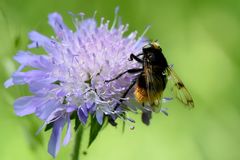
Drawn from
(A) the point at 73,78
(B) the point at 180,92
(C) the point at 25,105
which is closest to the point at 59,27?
(A) the point at 73,78

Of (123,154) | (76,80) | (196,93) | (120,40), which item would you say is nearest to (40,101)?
(76,80)

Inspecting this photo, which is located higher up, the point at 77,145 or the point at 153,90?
the point at 153,90

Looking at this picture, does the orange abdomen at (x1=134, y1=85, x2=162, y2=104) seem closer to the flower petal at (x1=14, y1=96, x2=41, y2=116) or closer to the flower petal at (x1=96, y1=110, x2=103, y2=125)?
the flower petal at (x1=96, y1=110, x2=103, y2=125)

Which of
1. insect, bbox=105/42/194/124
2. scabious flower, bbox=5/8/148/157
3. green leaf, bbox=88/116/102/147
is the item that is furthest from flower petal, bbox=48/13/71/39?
green leaf, bbox=88/116/102/147

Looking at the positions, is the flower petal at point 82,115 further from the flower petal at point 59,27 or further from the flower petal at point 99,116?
the flower petal at point 59,27

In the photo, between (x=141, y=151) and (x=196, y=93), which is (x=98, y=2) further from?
(x=141, y=151)

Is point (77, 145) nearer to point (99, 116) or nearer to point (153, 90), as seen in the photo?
point (99, 116)
